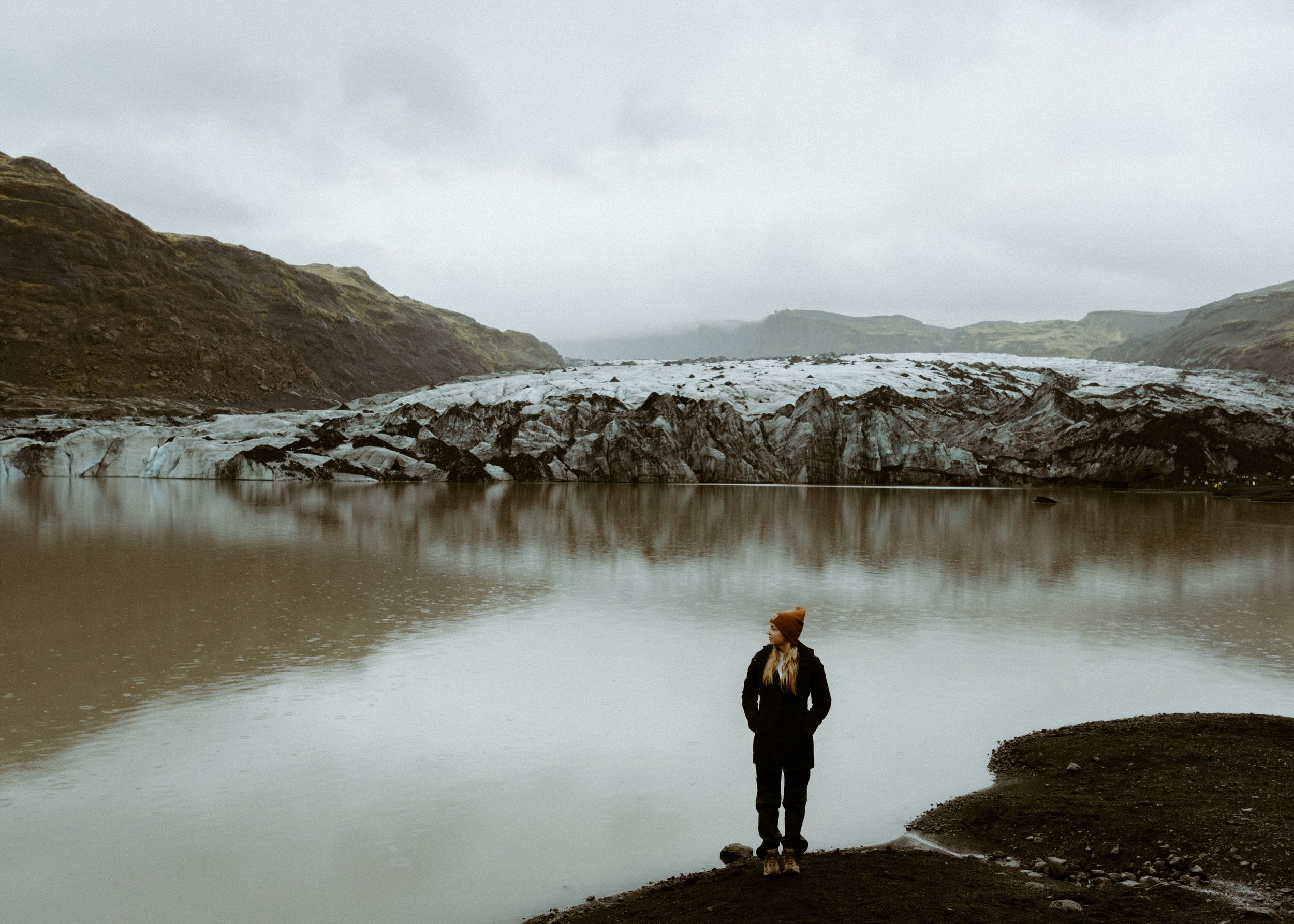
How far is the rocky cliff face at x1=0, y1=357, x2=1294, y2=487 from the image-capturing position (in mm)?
60250

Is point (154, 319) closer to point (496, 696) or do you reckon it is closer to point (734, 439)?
point (734, 439)

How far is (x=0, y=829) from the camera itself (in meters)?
6.10

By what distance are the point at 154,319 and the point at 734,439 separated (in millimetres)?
81743

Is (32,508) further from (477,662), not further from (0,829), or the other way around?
(0,829)

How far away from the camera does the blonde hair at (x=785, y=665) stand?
17.9 feet

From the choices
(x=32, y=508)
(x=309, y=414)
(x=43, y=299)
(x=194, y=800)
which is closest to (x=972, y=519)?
(x=194, y=800)

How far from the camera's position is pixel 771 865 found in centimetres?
532

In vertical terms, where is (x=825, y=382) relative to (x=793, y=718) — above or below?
above

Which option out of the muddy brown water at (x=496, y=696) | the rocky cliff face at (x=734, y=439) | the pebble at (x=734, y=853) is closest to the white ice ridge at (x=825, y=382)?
the rocky cliff face at (x=734, y=439)

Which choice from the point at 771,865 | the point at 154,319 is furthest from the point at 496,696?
the point at 154,319

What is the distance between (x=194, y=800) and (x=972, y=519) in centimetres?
3159

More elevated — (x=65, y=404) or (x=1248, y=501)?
(x=65, y=404)

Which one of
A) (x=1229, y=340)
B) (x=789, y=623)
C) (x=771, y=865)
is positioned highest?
(x=1229, y=340)

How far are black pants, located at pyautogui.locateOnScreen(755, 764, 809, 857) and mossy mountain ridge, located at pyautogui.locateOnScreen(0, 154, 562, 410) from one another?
9886cm
